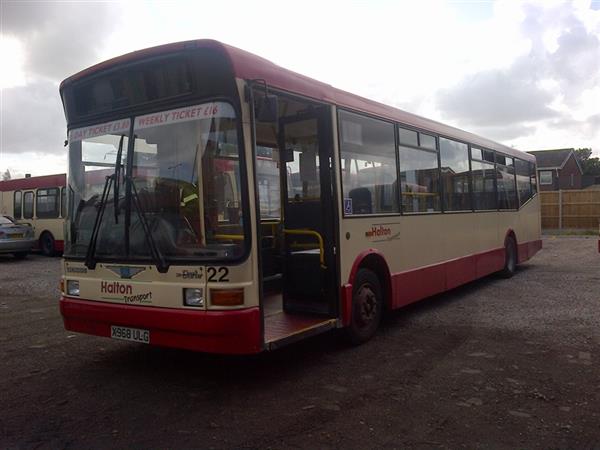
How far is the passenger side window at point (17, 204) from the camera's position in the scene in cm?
2042

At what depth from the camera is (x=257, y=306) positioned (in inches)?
185

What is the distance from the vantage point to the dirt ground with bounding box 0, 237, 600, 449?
4008 mm

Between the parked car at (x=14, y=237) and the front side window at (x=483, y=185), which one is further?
the parked car at (x=14, y=237)

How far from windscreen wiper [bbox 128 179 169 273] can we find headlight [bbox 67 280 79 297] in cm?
112

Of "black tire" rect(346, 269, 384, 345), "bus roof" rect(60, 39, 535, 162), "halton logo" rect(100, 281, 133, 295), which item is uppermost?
"bus roof" rect(60, 39, 535, 162)

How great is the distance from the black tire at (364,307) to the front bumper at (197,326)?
6.19 ft

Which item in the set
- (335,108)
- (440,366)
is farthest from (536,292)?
(335,108)

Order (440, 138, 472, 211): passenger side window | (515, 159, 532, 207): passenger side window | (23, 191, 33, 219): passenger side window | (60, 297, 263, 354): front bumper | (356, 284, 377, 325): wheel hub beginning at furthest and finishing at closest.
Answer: (23, 191, 33, 219): passenger side window → (515, 159, 532, 207): passenger side window → (440, 138, 472, 211): passenger side window → (356, 284, 377, 325): wheel hub → (60, 297, 263, 354): front bumper

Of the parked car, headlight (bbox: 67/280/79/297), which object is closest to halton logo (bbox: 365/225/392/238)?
headlight (bbox: 67/280/79/297)

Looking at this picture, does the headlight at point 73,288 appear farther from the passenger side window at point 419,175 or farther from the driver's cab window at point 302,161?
the passenger side window at point 419,175

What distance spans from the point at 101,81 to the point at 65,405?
3.11 metres

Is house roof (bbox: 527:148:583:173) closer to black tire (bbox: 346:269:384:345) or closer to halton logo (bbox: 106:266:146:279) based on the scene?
black tire (bbox: 346:269:384:345)

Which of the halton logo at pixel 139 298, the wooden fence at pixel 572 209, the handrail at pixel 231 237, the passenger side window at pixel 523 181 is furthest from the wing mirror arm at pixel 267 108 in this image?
the wooden fence at pixel 572 209

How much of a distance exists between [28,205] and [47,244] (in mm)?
1793
